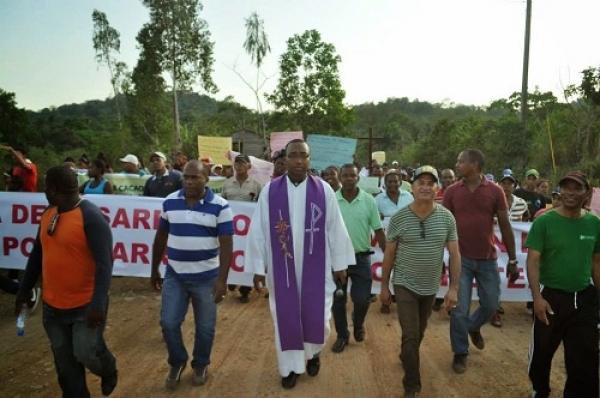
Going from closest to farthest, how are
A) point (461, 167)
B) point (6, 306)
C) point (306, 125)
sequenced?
point (461, 167), point (6, 306), point (306, 125)

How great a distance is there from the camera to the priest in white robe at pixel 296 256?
12.9ft

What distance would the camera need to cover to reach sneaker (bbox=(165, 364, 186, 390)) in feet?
13.0

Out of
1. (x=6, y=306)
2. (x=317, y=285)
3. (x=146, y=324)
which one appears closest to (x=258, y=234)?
(x=317, y=285)

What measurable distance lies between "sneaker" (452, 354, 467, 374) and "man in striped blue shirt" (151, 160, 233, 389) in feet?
7.94

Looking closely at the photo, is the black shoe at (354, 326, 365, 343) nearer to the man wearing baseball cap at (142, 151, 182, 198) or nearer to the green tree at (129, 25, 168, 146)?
the man wearing baseball cap at (142, 151, 182, 198)

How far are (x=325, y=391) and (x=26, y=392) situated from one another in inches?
102

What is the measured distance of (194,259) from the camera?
3.86 metres

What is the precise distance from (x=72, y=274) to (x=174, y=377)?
4.74 feet

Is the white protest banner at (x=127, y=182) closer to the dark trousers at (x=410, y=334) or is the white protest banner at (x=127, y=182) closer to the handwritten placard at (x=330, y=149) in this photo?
the handwritten placard at (x=330, y=149)

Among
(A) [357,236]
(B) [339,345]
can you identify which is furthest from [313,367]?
(A) [357,236]

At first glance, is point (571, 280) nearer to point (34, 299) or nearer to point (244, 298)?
point (244, 298)

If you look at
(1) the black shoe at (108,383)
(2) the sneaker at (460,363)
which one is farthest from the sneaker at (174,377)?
(2) the sneaker at (460,363)

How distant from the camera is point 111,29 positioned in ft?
130

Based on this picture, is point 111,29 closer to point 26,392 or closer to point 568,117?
point 568,117
